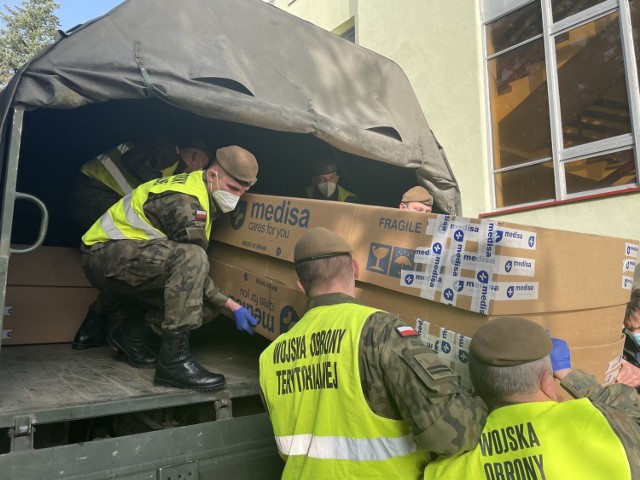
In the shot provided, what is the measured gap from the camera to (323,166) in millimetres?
3791

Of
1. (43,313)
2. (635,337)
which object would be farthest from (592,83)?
(43,313)

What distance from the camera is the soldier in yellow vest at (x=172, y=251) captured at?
7.87 ft

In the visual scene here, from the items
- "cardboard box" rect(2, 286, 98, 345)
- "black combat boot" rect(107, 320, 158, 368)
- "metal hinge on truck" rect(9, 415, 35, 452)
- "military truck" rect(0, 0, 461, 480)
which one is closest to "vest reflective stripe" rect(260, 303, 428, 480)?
"military truck" rect(0, 0, 461, 480)

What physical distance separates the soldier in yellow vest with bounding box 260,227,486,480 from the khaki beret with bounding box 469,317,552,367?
145 millimetres

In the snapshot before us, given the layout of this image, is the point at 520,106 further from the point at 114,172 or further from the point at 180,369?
the point at 180,369

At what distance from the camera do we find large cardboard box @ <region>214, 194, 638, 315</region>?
191 centimetres

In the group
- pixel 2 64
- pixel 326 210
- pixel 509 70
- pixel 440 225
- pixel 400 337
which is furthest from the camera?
pixel 2 64

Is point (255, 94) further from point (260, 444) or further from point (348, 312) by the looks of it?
point (260, 444)

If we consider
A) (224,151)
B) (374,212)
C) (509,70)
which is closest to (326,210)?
(374,212)

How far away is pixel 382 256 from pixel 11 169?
1.58 metres

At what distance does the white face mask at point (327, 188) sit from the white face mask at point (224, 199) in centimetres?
119

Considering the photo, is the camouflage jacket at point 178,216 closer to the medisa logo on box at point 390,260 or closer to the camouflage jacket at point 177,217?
the camouflage jacket at point 177,217

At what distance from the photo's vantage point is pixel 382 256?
90.7 inches

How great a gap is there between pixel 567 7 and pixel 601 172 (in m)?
1.91
